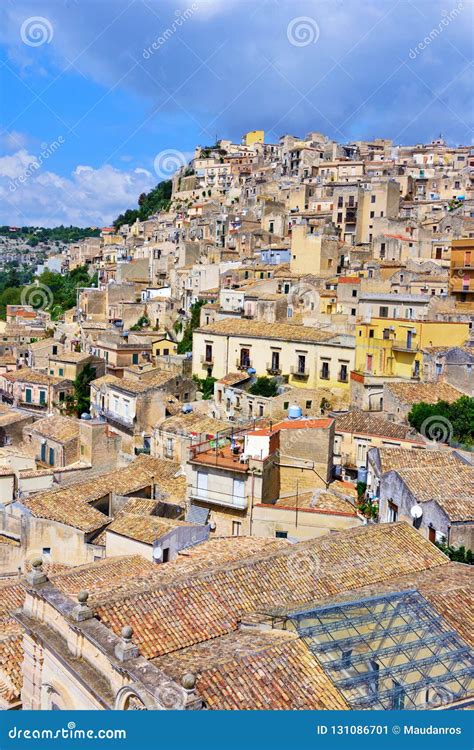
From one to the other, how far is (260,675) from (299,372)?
64.1ft

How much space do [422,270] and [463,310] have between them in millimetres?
7052

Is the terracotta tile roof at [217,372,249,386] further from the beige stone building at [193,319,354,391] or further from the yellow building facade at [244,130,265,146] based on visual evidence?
the yellow building facade at [244,130,265,146]

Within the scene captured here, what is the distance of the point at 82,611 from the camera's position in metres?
9.09

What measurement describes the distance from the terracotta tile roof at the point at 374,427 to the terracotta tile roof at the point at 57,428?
9.35 meters

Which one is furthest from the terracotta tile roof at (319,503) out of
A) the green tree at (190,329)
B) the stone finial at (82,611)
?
the green tree at (190,329)

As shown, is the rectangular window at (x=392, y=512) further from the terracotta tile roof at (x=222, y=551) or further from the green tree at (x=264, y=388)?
the green tree at (x=264, y=388)

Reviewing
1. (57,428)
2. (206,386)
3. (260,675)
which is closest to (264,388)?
(206,386)

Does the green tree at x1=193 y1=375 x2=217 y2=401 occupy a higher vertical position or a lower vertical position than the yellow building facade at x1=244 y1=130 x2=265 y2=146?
lower

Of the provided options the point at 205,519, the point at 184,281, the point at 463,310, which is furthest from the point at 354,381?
the point at 184,281

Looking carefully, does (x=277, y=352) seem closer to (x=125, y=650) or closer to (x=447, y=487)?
(x=447, y=487)

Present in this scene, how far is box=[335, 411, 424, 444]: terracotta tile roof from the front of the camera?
20562 millimetres

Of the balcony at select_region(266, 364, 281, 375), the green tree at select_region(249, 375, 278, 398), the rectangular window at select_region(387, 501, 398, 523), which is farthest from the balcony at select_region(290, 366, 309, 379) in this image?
the rectangular window at select_region(387, 501, 398, 523)

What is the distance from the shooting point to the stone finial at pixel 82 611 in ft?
29.6

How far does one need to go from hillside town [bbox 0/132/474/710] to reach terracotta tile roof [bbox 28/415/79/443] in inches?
4.8
